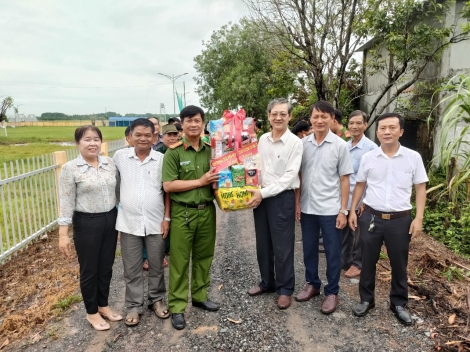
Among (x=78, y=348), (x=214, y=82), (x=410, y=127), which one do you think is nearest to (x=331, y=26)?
(x=410, y=127)

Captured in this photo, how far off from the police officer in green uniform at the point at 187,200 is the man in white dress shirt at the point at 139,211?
0.12 metres

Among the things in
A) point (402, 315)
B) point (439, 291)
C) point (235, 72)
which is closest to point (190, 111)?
point (402, 315)

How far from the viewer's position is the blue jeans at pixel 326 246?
10.7ft

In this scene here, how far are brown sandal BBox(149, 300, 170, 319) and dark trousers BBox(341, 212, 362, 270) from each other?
225cm

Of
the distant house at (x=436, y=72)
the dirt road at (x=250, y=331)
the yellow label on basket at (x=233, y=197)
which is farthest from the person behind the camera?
the distant house at (x=436, y=72)

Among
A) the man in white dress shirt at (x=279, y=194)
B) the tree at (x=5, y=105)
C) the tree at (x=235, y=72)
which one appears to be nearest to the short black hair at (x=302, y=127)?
the man in white dress shirt at (x=279, y=194)

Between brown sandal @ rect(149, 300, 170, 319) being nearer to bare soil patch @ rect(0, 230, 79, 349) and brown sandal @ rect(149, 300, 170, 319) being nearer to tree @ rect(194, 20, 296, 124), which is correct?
bare soil patch @ rect(0, 230, 79, 349)

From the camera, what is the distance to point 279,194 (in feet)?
10.6

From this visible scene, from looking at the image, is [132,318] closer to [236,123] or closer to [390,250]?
[236,123]

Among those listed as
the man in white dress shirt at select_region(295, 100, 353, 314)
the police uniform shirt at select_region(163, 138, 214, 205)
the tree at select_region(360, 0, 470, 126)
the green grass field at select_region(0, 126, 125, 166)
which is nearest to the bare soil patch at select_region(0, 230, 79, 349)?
the police uniform shirt at select_region(163, 138, 214, 205)

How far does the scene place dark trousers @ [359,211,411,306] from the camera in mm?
2965

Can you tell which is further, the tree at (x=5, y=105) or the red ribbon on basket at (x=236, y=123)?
the tree at (x=5, y=105)

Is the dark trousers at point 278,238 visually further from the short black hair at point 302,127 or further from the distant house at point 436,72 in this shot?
the distant house at point 436,72

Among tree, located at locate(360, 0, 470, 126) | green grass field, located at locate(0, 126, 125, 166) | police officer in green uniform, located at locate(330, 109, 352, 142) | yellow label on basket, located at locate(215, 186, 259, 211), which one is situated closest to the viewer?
yellow label on basket, located at locate(215, 186, 259, 211)
